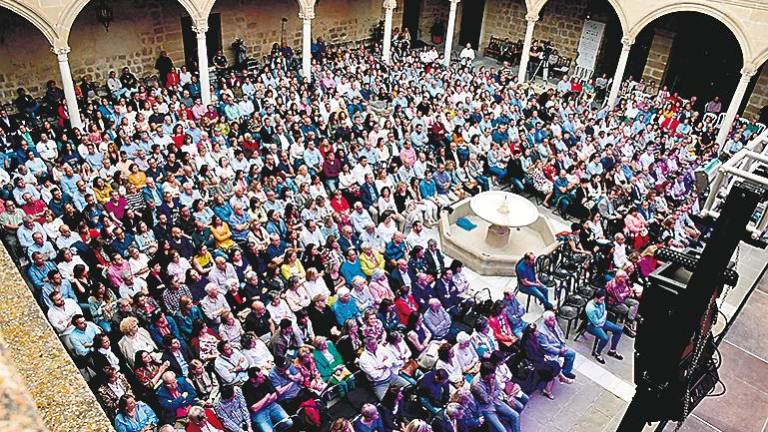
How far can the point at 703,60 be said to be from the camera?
58.0 feet

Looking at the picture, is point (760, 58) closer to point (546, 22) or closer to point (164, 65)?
point (546, 22)

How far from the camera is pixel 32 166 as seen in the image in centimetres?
1025

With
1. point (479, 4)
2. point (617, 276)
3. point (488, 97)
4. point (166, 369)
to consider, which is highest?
point (479, 4)

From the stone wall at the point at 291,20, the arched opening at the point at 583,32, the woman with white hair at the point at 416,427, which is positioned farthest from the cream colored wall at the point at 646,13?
the woman with white hair at the point at 416,427

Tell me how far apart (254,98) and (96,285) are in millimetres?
7792

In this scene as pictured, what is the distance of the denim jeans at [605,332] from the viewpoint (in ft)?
26.4

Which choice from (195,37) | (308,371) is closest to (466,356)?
(308,371)

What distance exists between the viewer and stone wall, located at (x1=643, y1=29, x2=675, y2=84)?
17875 mm

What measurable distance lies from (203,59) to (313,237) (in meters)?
7.75

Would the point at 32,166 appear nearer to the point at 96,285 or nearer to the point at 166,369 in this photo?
the point at 96,285

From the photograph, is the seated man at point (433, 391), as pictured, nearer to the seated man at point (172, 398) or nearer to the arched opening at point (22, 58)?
the seated man at point (172, 398)

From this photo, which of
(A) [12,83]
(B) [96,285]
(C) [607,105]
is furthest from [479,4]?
(B) [96,285]

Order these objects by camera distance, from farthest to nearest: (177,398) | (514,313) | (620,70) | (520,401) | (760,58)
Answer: (620,70) < (760,58) < (514,313) < (520,401) < (177,398)

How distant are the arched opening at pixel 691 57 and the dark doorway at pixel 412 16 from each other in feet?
26.2
